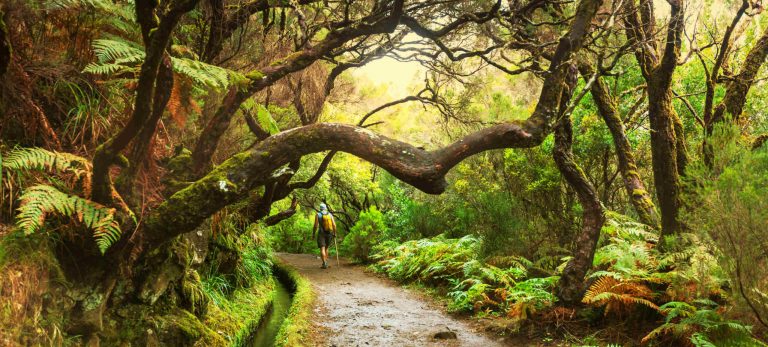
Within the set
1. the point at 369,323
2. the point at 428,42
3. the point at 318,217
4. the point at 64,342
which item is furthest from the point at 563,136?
the point at 318,217

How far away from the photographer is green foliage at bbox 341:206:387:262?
52.5ft

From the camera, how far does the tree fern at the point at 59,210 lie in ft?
Answer: 9.64

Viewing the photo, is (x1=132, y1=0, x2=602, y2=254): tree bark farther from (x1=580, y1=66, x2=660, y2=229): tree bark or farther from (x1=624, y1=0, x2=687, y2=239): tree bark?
(x1=580, y1=66, x2=660, y2=229): tree bark

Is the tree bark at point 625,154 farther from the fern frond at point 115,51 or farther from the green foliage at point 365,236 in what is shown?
the green foliage at point 365,236

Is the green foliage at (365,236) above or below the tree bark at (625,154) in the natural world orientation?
below

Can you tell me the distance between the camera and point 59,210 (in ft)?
10.3

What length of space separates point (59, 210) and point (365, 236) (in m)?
13.1

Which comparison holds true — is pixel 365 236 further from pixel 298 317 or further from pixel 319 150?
pixel 319 150

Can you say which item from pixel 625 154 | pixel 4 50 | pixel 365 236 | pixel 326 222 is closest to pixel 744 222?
pixel 625 154

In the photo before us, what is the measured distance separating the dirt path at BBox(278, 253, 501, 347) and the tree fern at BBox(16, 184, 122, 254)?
12.4ft

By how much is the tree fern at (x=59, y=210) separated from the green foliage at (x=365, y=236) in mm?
12624

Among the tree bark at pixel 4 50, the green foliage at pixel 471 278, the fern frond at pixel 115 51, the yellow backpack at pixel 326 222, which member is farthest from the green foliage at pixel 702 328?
the yellow backpack at pixel 326 222

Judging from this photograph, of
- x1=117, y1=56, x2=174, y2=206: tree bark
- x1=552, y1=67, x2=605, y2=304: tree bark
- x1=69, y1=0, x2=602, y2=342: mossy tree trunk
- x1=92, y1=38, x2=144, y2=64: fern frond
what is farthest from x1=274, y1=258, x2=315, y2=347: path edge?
x1=92, y1=38, x2=144, y2=64: fern frond

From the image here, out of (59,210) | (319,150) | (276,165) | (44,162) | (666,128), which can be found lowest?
(59,210)
